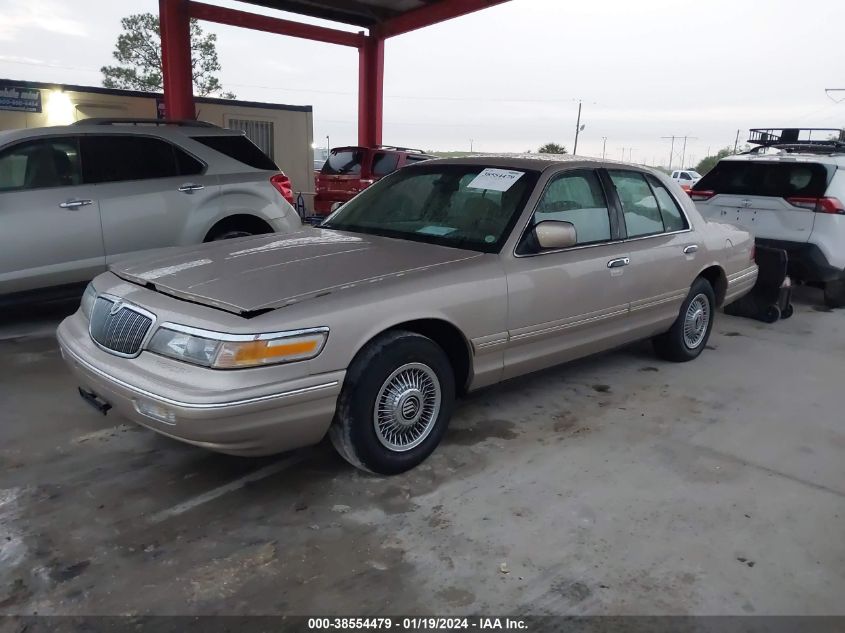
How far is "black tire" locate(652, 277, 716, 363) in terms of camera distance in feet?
17.2

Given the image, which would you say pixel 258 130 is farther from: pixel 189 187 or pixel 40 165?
pixel 40 165

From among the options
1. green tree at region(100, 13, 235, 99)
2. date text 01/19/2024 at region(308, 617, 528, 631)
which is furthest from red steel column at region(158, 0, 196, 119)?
green tree at region(100, 13, 235, 99)

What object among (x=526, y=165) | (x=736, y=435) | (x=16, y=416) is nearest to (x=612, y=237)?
(x=526, y=165)

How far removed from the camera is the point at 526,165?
4.15 metres

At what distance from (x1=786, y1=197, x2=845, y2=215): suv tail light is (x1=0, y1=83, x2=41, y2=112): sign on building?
1199 cm

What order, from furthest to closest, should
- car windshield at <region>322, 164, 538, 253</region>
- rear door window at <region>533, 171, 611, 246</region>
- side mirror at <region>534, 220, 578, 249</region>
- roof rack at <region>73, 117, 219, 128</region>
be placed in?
roof rack at <region>73, 117, 219, 128</region> < rear door window at <region>533, 171, 611, 246</region> < car windshield at <region>322, 164, 538, 253</region> < side mirror at <region>534, 220, 578, 249</region>

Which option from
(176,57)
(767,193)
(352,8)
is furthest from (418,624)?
(352,8)

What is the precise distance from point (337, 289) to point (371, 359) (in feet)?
1.21

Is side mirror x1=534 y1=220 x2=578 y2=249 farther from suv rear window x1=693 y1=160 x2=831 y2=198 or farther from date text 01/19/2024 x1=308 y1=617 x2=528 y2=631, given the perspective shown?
suv rear window x1=693 y1=160 x2=831 y2=198

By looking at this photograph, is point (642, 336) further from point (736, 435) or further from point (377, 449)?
point (377, 449)

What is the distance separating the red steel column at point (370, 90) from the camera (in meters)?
12.4

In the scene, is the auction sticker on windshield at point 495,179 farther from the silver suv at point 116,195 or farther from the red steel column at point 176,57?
the red steel column at point 176,57

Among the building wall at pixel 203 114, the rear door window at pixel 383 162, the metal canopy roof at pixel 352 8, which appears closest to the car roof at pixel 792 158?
the metal canopy roof at pixel 352 8

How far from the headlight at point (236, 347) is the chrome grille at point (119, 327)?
5.7 inches
